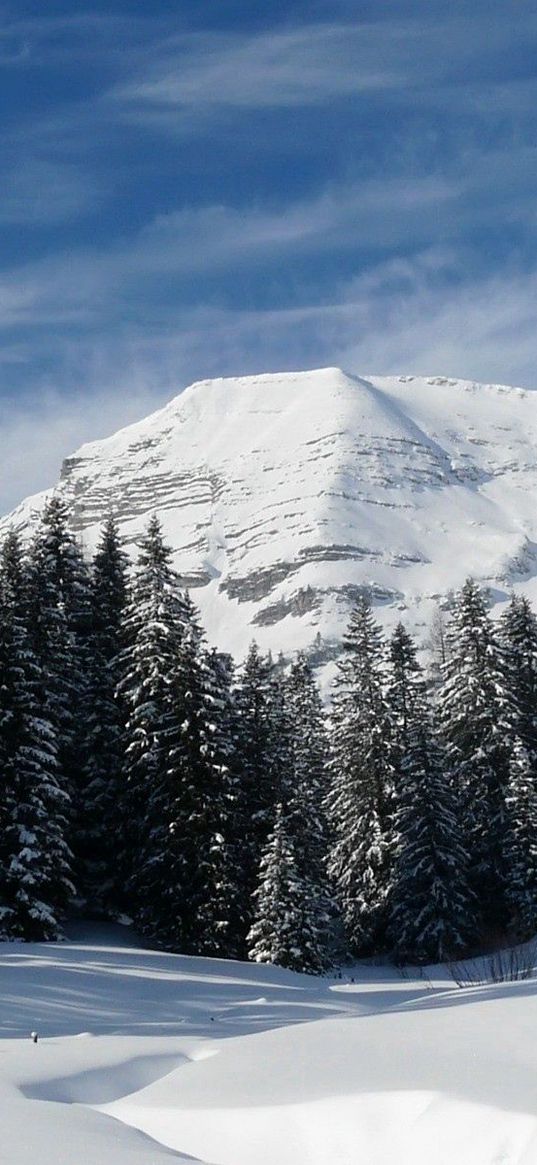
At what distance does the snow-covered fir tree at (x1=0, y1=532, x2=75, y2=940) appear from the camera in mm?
24516

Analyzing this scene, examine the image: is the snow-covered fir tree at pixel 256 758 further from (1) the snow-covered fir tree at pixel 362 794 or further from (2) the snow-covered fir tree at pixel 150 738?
(2) the snow-covered fir tree at pixel 150 738

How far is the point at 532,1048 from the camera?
19.2 ft

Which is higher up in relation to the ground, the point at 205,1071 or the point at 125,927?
the point at 205,1071

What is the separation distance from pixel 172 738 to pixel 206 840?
10.4 ft

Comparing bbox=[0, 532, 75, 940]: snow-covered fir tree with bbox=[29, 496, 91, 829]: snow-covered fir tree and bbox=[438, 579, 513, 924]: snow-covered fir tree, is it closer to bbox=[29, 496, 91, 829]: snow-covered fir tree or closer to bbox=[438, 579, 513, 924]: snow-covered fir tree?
bbox=[29, 496, 91, 829]: snow-covered fir tree

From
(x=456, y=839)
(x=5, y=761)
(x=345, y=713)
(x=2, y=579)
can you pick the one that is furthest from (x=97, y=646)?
(x=456, y=839)

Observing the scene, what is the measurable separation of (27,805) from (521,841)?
55.0 feet

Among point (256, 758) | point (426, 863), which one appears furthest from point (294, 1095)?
point (426, 863)

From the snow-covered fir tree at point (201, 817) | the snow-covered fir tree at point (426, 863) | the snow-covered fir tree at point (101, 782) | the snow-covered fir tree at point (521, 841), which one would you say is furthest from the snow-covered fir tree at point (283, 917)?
the snow-covered fir tree at point (521, 841)

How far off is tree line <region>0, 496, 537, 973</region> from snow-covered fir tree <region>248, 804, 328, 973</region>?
6cm

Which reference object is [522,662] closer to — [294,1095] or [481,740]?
[481,740]

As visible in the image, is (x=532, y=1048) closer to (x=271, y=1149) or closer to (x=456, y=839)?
(x=271, y=1149)

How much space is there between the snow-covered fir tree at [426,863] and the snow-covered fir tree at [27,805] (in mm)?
11633

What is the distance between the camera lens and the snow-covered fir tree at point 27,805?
2452 centimetres
